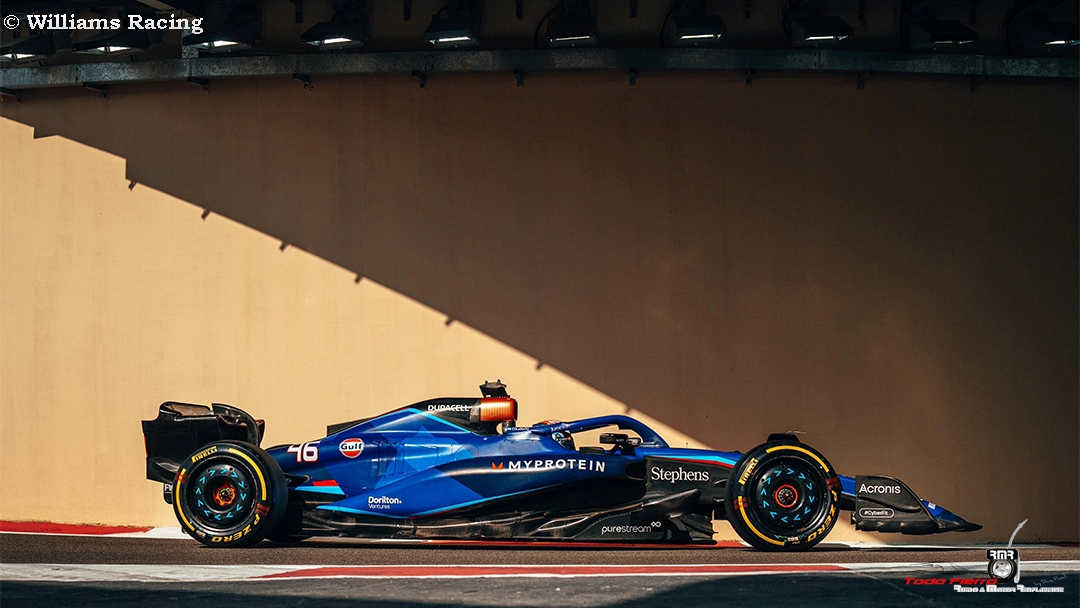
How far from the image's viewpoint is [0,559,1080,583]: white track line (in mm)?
5617

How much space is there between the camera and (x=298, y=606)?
4.64m

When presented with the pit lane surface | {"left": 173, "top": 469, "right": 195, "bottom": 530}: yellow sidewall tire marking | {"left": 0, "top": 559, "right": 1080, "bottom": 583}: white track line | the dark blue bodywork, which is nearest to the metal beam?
the dark blue bodywork

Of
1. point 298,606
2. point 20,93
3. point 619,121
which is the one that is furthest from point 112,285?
point 298,606

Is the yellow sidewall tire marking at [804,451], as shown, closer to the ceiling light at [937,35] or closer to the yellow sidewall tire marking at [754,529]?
the yellow sidewall tire marking at [754,529]

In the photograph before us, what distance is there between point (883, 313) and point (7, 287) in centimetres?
947

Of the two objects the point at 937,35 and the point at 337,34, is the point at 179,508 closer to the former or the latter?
the point at 337,34

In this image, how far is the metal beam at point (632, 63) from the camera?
9594 mm

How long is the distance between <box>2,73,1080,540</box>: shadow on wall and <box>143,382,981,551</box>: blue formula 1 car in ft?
6.85

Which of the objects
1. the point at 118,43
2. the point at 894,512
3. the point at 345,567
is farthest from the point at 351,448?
the point at 118,43

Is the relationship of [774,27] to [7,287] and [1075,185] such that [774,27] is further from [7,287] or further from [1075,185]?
[7,287]

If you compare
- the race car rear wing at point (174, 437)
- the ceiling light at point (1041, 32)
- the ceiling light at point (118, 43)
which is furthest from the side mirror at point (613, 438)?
the ceiling light at point (118, 43)

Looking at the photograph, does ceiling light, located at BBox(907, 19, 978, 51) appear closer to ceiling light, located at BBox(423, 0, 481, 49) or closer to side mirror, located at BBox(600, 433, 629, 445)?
ceiling light, located at BBox(423, 0, 481, 49)

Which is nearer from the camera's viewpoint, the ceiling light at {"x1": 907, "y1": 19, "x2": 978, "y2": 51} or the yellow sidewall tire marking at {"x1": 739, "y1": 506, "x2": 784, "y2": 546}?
the yellow sidewall tire marking at {"x1": 739, "y1": 506, "x2": 784, "y2": 546}

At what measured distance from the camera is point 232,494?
25.1 ft
